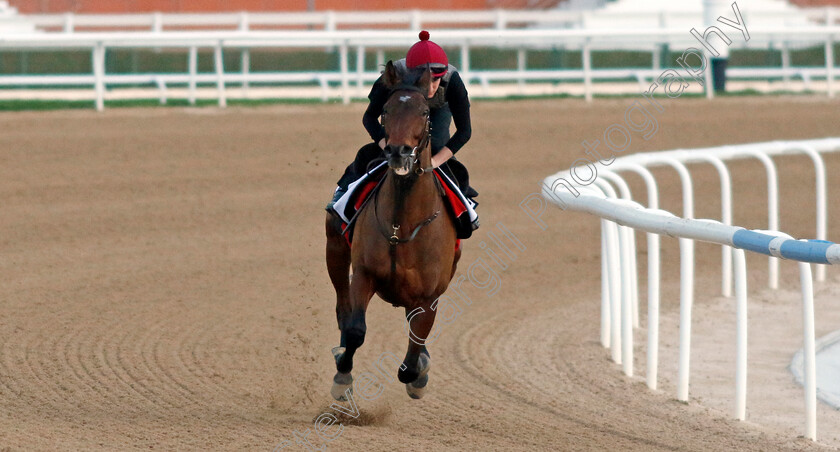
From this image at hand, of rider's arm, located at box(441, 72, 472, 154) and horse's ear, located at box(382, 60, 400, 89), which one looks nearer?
horse's ear, located at box(382, 60, 400, 89)

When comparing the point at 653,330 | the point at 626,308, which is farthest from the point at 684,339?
the point at 626,308

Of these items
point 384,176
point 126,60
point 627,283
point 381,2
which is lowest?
point 627,283

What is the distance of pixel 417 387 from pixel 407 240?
0.87m

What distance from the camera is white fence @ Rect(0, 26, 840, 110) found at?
13633mm

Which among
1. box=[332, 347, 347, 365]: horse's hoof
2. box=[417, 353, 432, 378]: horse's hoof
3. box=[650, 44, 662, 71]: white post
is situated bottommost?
box=[417, 353, 432, 378]: horse's hoof

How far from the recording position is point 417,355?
5312 millimetres

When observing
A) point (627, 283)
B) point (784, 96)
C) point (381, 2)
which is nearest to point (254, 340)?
point (627, 283)

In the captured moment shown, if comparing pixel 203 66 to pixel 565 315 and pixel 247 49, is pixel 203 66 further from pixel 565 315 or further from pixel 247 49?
pixel 565 315

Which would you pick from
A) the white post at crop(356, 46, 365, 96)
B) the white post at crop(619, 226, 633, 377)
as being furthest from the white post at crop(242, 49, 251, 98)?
the white post at crop(619, 226, 633, 377)

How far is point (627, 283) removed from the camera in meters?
6.39

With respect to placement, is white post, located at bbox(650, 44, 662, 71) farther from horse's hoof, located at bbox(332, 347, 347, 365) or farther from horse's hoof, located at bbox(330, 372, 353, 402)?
horse's hoof, located at bbox(330, 372, 353, 402)

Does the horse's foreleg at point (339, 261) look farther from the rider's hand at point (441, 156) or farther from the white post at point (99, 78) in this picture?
the white post at point (99, 78)

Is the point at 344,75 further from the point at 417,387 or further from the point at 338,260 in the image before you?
the point at 417,387

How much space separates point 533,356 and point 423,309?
1.73 metres
